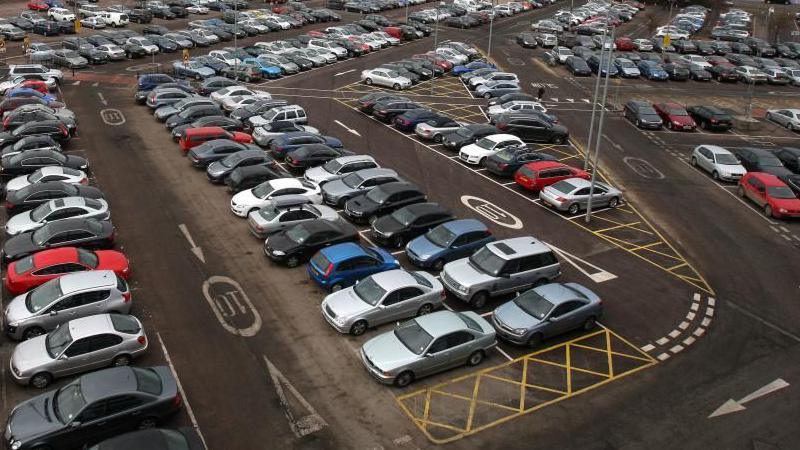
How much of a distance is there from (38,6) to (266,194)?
62.8 m

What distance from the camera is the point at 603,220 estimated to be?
32.5 m

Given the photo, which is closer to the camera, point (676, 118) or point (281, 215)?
point (281, 215)

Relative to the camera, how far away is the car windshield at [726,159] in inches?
1531

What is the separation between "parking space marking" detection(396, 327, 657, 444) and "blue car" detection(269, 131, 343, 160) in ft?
62.5

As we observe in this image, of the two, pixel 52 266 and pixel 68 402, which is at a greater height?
pixel 68 402

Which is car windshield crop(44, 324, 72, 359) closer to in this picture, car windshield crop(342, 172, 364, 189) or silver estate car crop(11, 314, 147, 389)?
silver estate car crop(11, 314, 147, 389)

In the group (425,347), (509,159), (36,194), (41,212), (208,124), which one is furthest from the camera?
(208,124)

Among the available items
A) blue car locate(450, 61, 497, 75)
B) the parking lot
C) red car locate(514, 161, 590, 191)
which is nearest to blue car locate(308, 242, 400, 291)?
the parking lot

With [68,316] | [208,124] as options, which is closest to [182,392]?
[68,316]

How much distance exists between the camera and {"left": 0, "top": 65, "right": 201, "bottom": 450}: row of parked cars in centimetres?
1612

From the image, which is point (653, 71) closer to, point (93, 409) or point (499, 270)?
point (499, 270)

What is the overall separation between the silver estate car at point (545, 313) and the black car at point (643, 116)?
2763 cm

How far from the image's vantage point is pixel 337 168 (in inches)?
1303

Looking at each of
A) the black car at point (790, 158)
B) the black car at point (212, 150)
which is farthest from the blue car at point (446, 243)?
the black car at point (790, 158)
